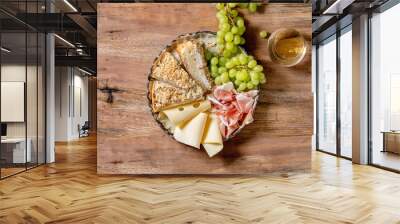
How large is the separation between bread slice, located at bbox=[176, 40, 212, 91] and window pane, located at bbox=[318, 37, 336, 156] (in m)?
4.52

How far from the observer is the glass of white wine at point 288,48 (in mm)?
4465

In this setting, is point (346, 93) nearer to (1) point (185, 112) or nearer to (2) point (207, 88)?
(2) point (207, 88)

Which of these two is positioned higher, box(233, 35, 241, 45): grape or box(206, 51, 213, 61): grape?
box(233, 35, 241, 45): grape

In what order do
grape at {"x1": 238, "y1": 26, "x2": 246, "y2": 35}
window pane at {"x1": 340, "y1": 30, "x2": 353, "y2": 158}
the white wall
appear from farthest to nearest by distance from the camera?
the white wall
window pane at {"x1": 340, "y1": 30, "x2": 353, "y2": 158}
grape at {"x1": 238, "y1": 26, "x2": 246, "y2": 35}

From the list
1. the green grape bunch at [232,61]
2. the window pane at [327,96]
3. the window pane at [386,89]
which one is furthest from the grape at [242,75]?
the window pane at [327,96]

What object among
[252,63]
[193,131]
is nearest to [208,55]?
[252,63]

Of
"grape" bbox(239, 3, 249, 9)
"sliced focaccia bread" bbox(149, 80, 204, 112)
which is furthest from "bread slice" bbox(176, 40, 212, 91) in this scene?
"grape" bbox(239, 3, 249, 9)

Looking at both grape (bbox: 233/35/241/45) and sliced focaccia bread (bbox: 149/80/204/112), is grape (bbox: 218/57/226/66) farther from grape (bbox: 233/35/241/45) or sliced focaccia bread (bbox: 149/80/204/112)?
sliced focaccia bread (bbox: 149/80/204/112)

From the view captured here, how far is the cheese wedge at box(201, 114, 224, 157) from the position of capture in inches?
173

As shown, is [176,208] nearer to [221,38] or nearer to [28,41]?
[221,38]

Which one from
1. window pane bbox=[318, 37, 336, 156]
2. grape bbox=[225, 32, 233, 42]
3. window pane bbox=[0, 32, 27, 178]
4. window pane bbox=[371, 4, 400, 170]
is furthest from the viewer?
window pane bbox=[318, 37, 336, 156]

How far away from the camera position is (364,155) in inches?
249

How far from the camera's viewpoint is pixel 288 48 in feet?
15.0

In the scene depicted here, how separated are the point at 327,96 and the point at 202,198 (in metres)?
5.76
